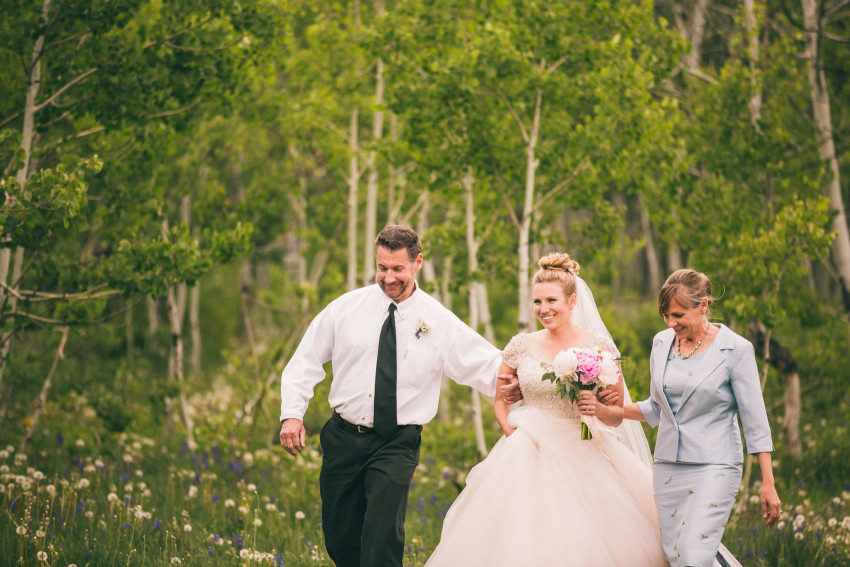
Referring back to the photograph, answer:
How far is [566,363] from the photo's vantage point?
15.7ft

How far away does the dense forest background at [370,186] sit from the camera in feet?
23.2

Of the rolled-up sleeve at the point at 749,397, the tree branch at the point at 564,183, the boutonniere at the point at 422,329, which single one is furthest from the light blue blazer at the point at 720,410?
the tree branch at the point at 564,183

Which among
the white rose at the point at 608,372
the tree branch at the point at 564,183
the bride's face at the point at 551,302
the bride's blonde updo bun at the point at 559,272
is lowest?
the white rose at the point at 608,372

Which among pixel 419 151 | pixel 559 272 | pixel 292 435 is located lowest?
pixel 292 435

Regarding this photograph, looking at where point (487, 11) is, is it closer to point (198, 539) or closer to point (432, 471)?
point (432, 471)

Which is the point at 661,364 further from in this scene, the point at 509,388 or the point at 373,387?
the point at 373,387

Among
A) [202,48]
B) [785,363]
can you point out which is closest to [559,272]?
[202,48]

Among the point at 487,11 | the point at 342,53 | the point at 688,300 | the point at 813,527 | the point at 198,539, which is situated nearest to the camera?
the point at 688,300

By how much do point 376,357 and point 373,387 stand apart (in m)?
0.20

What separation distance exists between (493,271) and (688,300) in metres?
5.17

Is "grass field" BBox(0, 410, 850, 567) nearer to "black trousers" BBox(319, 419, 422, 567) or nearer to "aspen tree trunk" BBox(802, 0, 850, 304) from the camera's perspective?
"black trousers" BBox(319, 419, 422, 567)

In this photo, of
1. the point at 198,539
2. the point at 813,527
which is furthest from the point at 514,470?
the point at 813,527

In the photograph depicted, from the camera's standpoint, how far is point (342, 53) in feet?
37.0

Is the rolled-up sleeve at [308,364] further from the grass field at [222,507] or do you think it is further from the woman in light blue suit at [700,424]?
the woman in light blue suit at [700,424]
